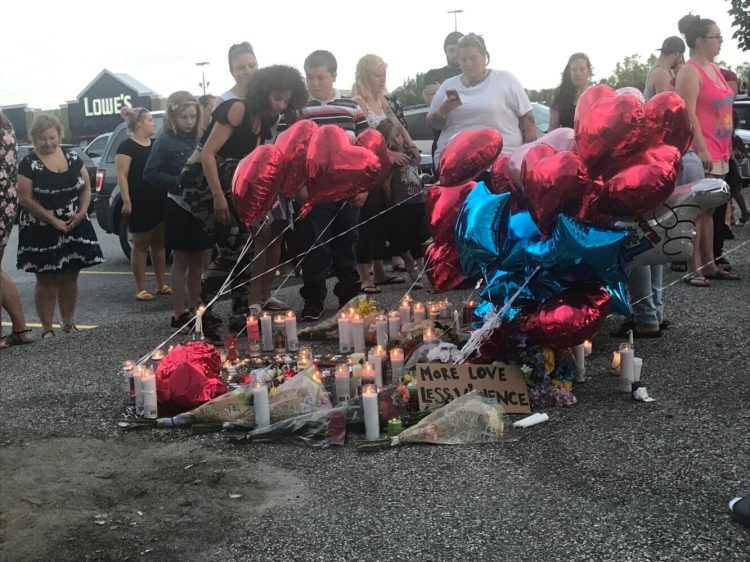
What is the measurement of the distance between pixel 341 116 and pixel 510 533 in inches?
168

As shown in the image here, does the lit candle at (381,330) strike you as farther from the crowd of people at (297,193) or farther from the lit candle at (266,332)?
the crowd of people at (297,193)

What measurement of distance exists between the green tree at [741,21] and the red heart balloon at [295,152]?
1848cm

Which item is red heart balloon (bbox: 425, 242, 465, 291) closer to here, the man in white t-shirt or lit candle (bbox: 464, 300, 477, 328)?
lit candle (bbox: 464, 300, 477, 328)

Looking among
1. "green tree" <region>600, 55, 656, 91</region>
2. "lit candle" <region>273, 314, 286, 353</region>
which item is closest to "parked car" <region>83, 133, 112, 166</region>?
"lit candle" <region>273, 314, 286, 353</region>

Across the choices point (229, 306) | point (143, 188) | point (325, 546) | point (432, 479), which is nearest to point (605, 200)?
point (432, 479)

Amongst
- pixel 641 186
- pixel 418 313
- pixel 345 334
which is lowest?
pixel 345 334

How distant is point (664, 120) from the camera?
4.41 m

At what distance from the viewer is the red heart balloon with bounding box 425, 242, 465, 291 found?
5258mm

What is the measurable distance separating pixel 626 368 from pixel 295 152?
7.66ft

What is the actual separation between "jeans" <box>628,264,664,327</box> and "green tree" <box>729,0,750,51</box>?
687 inches

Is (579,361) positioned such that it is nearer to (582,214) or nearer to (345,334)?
(582,214)

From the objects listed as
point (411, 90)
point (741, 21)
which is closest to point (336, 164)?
point (741, 21)

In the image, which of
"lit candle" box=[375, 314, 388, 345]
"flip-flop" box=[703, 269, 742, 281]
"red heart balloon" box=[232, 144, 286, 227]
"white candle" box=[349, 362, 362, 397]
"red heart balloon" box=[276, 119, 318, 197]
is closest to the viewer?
"white candle" box=[349, 362, 362, 397]

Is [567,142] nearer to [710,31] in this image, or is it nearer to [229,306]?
[710,31]
